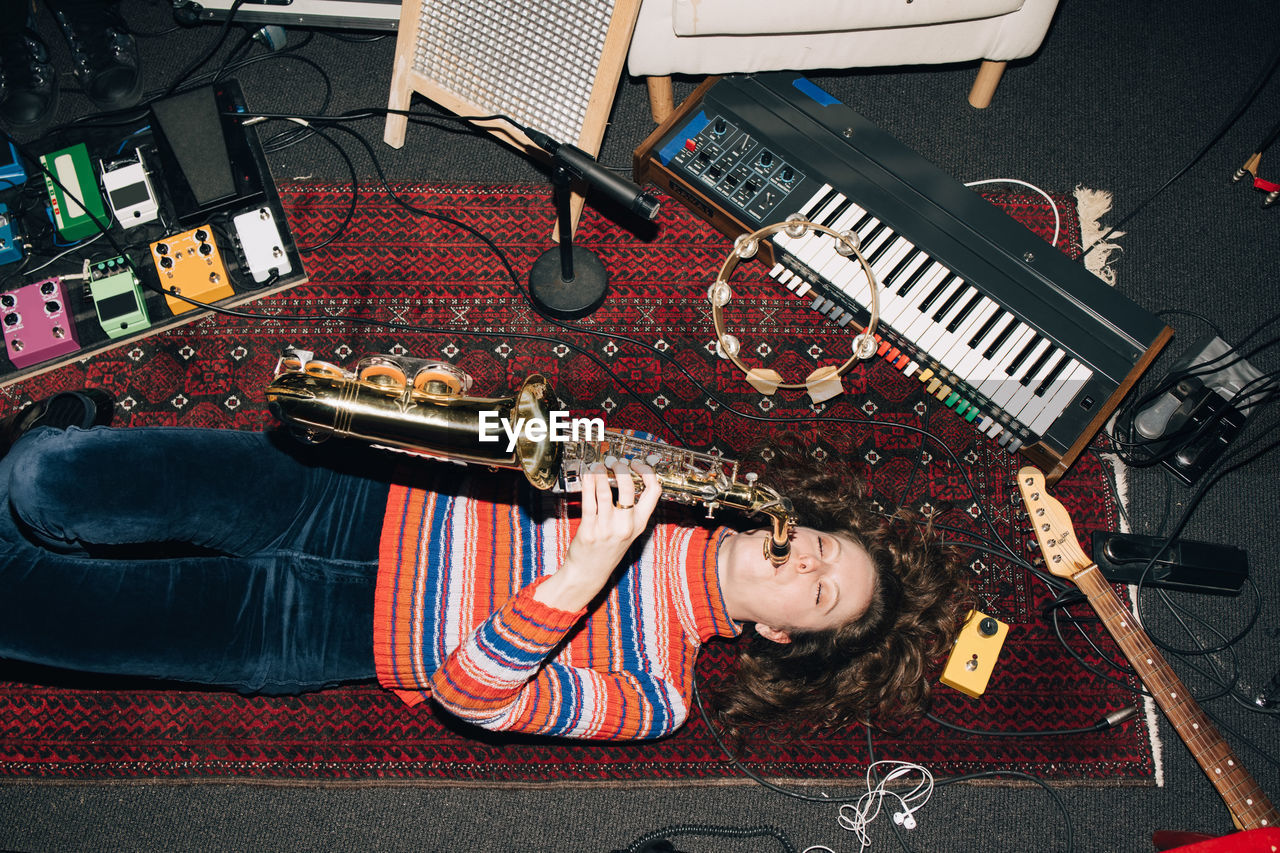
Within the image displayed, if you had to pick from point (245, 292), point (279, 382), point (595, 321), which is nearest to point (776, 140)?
point (595, 321)

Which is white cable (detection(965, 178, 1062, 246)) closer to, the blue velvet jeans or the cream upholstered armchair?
the cream upholstered armchair

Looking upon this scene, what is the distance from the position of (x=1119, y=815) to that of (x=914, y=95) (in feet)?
8.59

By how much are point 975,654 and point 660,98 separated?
84.3 inches

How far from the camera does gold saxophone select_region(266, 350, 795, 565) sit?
74.7 inches

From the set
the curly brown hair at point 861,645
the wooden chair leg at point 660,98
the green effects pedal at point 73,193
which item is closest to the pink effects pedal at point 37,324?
the green effects pedal at point 73,193

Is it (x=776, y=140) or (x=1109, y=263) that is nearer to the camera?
(x=776, y=140)

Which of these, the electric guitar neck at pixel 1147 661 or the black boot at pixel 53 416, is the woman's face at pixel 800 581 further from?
the black boot at pixel 53 416

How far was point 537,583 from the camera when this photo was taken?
6.38 feet

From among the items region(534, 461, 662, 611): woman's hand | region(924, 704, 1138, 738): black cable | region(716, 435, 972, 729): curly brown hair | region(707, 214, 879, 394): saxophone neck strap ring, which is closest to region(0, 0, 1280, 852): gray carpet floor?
region(924, 704, 1138, 738): black cable

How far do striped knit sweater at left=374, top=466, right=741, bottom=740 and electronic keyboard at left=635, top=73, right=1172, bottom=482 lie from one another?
932 millimetres

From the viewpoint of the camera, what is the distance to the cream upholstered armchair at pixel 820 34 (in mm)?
2582

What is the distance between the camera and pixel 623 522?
182 cm

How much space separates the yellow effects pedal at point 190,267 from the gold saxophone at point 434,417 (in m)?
1.18

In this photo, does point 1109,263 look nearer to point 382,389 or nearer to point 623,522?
point 623,522
